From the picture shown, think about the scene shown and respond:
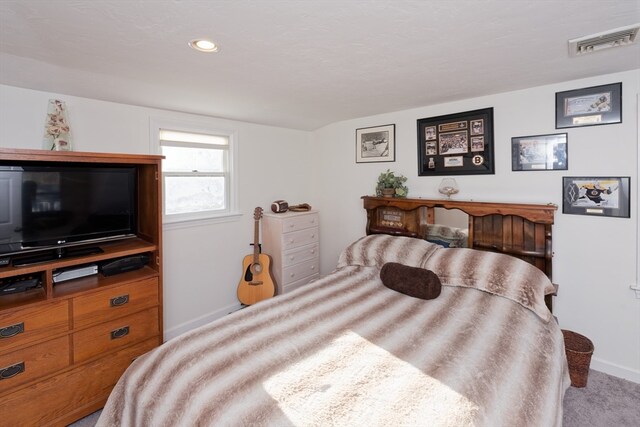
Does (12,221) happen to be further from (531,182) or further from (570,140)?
(570,140)

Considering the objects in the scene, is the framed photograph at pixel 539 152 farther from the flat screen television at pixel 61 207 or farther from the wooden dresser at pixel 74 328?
the flat screen television at pixel 61 207

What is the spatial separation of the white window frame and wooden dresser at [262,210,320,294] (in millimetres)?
451

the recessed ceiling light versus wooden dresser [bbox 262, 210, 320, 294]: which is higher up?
the recessed ceiling light

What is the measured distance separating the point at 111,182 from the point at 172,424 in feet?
5.80

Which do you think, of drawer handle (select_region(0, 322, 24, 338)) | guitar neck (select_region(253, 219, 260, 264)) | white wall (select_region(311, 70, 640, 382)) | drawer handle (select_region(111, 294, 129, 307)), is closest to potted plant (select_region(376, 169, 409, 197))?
white wall (select_region(311, 70, 640, 382))

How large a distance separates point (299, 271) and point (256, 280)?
0.55 metres

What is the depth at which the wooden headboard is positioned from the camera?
8.01ft

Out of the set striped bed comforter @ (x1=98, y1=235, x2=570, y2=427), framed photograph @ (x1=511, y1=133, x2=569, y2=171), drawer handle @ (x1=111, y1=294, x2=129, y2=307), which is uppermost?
Answer: framed photograph @ (x1=511, y1=133, x2=569, y2=171)

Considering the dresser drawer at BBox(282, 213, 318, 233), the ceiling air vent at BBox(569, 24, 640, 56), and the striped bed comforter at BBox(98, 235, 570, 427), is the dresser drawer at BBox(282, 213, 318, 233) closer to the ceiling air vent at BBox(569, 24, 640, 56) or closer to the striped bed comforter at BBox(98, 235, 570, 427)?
the striped bed comforter at BBox(98, 235, 570, 427)

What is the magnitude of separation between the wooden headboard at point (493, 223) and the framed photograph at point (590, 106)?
68 centimetres

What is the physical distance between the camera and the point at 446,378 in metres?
1.34

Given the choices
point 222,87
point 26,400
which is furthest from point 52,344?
point 222,87

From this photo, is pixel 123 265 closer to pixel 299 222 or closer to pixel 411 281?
pixel 299 222

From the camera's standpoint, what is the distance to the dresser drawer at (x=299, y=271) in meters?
3.50
